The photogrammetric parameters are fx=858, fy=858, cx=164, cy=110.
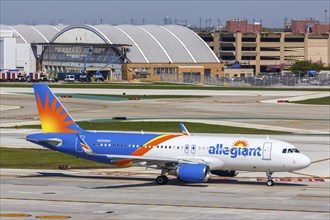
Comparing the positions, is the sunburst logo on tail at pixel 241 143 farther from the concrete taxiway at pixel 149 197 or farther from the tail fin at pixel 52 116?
the tail fin at pixel 52 116

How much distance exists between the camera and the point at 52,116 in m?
62.2

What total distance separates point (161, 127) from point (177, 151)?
40871 mm

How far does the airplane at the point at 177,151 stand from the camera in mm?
57375

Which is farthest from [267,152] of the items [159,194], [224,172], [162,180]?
[159,194]

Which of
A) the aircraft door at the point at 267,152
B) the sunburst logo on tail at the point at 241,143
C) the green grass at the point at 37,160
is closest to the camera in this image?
the aircraft door at the point at 267,152

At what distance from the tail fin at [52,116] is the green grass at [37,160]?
22.8 feet

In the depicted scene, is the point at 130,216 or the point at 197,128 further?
the point at 197,128

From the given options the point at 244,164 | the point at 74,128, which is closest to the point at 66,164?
the point at 74,128

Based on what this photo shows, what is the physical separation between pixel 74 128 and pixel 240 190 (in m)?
13.3

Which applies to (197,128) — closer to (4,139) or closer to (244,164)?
(4,139)

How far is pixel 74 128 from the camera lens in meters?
61.9

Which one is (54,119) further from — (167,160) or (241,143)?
(241,143)

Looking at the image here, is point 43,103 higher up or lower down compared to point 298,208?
higher up

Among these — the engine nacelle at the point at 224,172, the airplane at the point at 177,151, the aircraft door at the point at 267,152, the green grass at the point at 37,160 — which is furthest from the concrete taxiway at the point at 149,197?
the green grass at the point at 37,160
